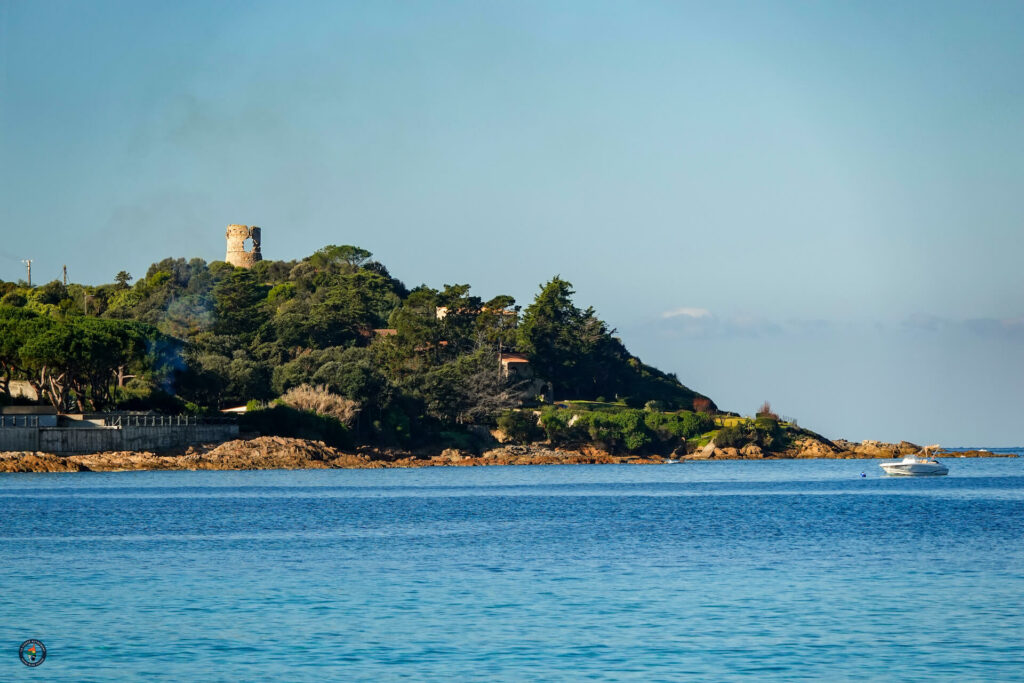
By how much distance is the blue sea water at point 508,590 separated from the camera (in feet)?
78.4

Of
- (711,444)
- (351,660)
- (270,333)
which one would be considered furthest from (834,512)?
(270,333)

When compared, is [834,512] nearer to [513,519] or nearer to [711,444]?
[513,519]

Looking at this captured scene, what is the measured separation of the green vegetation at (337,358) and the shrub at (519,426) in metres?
0.17

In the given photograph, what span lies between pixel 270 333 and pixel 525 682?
125835 millimetres

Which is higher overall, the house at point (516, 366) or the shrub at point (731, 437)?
the house at point (516, 366)

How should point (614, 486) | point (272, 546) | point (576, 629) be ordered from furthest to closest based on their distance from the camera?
point (614, 486), point (272, 546), point (576, 629)

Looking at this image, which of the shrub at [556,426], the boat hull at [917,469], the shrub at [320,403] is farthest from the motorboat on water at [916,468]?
the shrub at [320,403]

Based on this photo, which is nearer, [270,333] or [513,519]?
[513,519]

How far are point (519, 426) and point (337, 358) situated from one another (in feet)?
69.3

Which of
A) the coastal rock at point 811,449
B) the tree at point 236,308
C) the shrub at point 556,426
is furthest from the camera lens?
the coastal rock at point 811,449

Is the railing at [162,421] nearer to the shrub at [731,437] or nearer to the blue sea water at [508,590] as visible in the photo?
the blue sea water at [508,590]

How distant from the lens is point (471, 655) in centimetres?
2462

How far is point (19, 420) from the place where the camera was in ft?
301

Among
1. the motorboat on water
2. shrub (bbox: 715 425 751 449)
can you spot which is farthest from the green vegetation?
the motorboat on water
